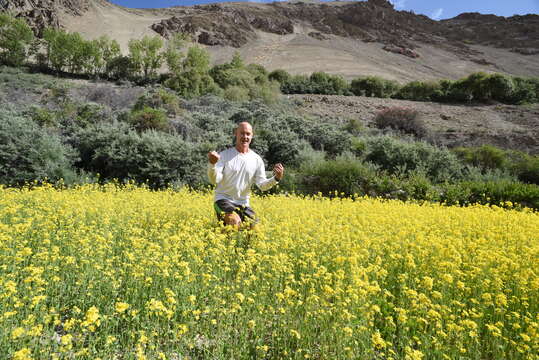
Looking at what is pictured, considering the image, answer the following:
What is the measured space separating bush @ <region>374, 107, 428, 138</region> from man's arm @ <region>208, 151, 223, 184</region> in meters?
16.8

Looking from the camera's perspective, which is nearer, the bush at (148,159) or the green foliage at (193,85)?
the bush at (148,159)

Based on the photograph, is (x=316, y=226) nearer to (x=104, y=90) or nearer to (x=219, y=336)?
(x=219, y=336)

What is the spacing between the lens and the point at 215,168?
4.20 m

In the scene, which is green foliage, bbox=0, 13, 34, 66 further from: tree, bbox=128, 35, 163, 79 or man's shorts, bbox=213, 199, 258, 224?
man's shorts, bbox=213, 199, 258, 224

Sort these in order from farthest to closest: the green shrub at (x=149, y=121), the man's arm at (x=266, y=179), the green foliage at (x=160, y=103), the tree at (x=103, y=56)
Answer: the tree at (x=103, y=56) → the green foliage at (x=160, y=103) → the green shrub at (x=149, y=121) → the man's arm at (x=266, y=179)

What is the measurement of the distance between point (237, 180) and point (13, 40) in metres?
45.5

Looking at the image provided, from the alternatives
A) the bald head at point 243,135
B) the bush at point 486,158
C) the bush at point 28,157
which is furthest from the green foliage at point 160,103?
the bald head at point 243,135

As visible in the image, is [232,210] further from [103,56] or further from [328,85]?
[103,56]

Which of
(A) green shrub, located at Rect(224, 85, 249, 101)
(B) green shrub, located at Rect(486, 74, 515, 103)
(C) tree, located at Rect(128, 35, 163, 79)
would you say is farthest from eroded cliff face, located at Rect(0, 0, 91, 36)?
(B) green shrub, located at Rect(486, 74, 515, 103)

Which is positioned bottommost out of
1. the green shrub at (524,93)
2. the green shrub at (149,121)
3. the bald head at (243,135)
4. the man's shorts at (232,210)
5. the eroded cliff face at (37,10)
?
the green shrub at (149,121)

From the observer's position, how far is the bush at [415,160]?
1095 centimetres

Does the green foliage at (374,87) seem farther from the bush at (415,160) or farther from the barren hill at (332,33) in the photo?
the bush at (415,160)

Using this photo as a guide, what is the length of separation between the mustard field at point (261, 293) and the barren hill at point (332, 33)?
5355cm

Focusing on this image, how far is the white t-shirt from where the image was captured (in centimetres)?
446
